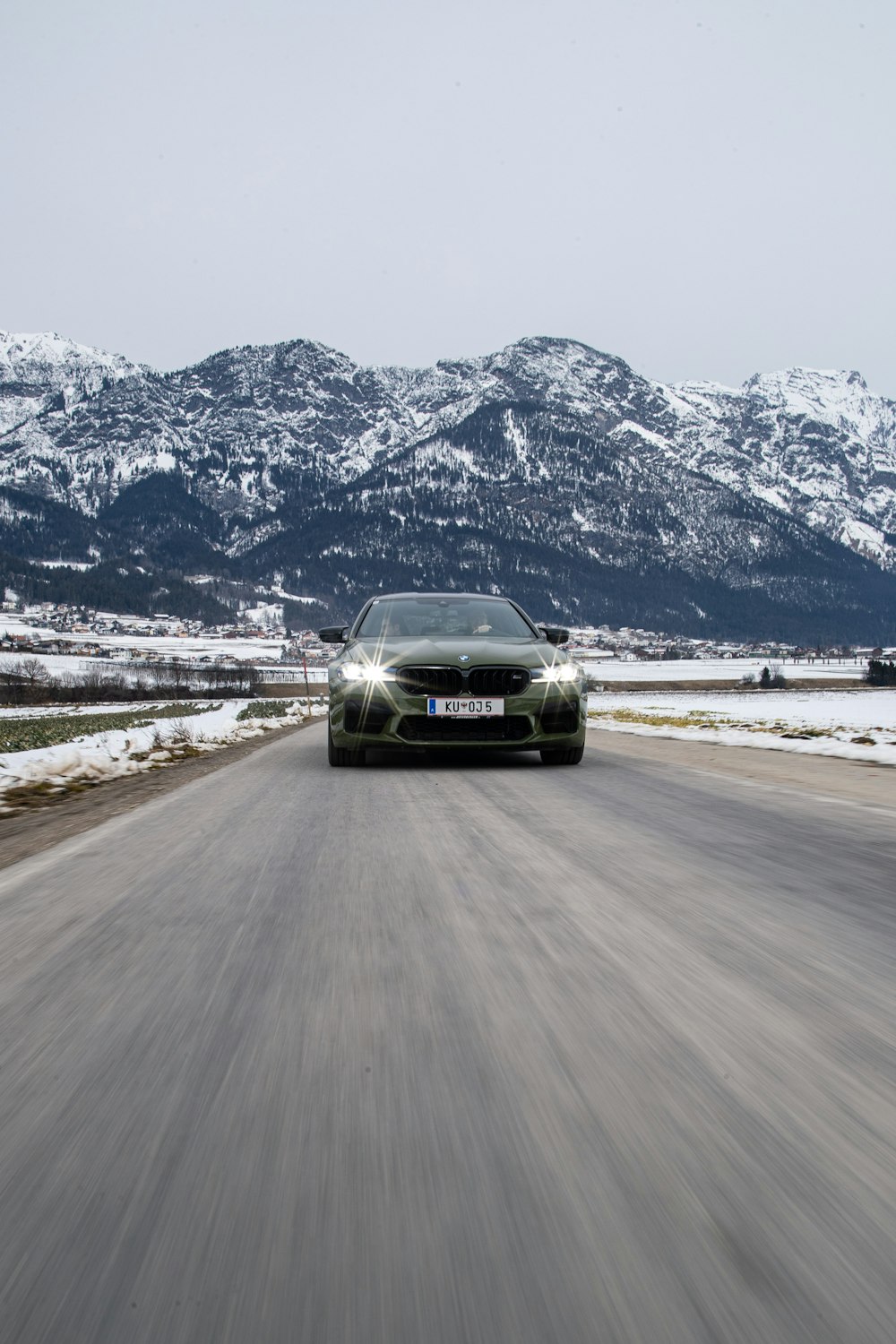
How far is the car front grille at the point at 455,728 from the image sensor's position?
7598 millimetres

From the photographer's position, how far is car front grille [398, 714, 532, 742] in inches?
299

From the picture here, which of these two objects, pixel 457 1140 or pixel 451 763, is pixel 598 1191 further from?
pixel 451 763

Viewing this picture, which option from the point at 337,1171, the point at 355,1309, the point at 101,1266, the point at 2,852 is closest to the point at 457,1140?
the point at 337,1171

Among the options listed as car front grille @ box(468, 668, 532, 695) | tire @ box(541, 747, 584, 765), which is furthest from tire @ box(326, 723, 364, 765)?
tire @ box(541, 747, 584, 765)

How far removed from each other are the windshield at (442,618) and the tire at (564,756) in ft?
4.07

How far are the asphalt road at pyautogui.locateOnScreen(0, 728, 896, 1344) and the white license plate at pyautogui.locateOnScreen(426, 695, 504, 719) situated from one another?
4218 mm

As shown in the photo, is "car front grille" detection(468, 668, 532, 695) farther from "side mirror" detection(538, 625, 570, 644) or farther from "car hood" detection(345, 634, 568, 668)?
"side mirror" detection(538, 625, 570, 644)

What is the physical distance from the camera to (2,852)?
442 centimetres

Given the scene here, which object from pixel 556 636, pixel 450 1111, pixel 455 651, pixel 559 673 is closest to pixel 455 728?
pixel 455 651

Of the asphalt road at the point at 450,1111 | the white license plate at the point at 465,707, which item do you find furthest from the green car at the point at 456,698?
the asphalt road at the point at 450,1111

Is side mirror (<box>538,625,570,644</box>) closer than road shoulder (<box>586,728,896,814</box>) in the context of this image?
No

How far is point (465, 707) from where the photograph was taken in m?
7.55

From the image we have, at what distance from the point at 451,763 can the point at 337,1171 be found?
A: 7.05 metres

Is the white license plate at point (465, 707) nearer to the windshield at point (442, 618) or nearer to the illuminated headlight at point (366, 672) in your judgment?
the illuminated headlight at point (366, 672)
